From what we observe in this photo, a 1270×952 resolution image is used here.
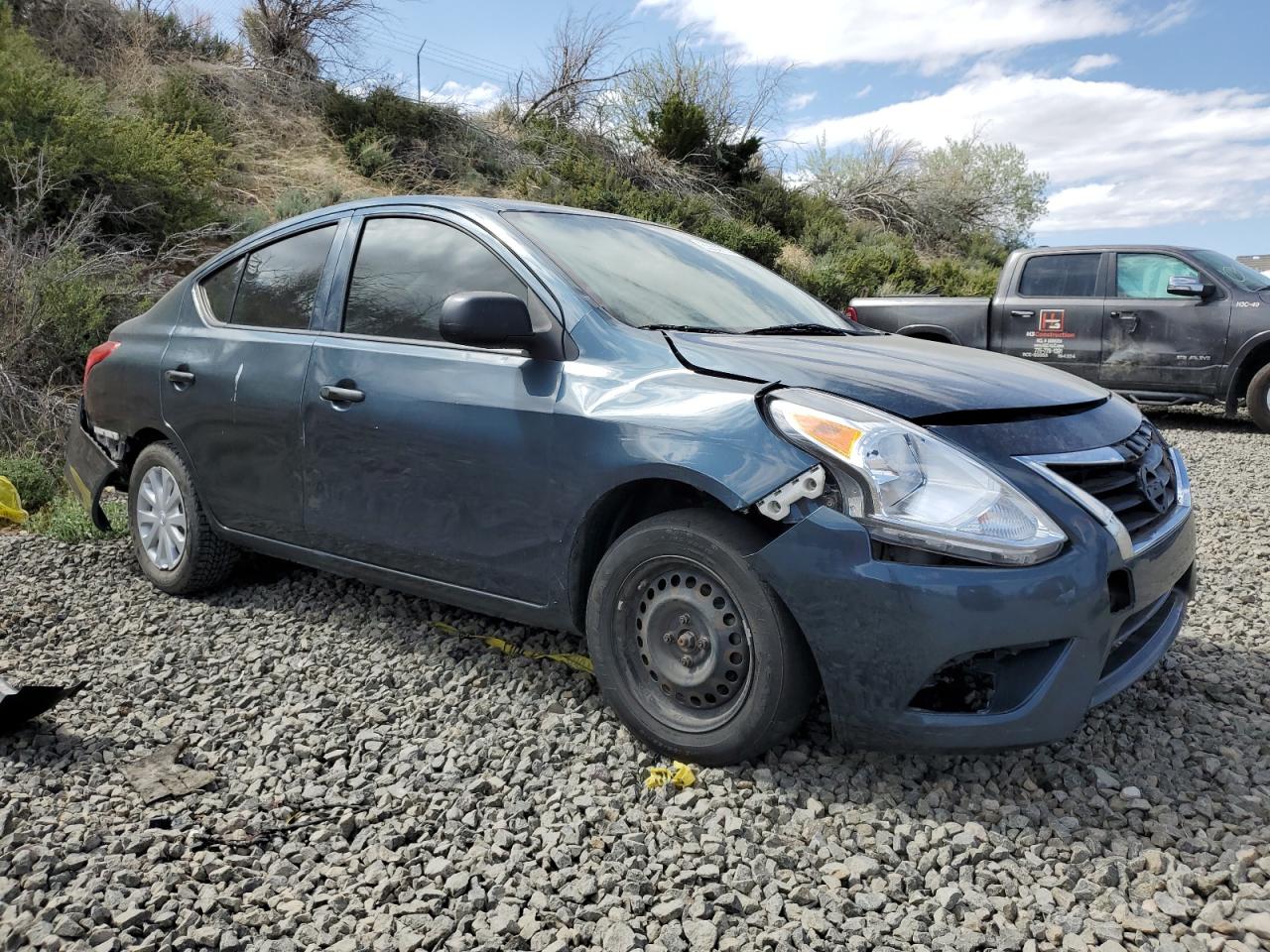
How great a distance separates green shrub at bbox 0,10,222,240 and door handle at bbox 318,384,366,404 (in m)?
7.11

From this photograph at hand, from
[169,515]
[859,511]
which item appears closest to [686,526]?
[859,511]

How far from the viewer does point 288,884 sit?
7.95 feet

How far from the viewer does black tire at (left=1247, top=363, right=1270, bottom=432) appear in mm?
9055

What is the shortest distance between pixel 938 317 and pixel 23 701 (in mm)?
9152

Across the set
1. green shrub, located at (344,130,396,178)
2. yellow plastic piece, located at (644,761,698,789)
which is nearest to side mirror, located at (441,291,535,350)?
yellow plastic piece, located at (644,761,698,789)

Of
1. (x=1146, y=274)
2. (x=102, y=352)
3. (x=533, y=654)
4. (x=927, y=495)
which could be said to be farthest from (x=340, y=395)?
(x=1146, y=274)

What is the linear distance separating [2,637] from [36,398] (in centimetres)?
395

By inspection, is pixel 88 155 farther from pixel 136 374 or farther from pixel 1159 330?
pixel 1159 330

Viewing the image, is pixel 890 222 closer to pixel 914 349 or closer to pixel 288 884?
pixel 914 349

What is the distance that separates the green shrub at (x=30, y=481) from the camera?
21.3 ft

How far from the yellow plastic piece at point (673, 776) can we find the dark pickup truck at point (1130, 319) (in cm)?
822

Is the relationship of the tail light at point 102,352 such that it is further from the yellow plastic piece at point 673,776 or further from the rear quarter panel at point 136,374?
the yellow plastic piece at point 673,776

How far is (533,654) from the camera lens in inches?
145

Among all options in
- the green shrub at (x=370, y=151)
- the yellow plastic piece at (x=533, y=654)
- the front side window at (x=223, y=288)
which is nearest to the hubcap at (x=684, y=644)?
the yellow plastic piece at (x=533, y=654)
